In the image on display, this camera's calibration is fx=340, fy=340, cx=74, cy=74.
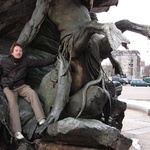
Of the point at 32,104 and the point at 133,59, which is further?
the point at 133,59

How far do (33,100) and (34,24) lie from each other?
995 mm

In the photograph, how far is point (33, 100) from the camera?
152 inches

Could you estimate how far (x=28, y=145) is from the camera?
3678mm

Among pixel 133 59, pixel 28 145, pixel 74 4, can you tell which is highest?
pixel 74 4

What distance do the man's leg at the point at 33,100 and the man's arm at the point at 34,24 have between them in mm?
626

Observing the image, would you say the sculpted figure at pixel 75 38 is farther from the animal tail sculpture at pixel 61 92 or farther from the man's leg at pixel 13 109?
the man's leg at pixel 13 109

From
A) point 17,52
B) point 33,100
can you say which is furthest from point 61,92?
point 17,52

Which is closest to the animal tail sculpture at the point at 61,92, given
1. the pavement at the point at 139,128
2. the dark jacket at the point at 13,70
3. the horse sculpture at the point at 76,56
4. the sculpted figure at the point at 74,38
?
the horse sculpture at the point at 76,56

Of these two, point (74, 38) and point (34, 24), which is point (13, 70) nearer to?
point (34, 24)

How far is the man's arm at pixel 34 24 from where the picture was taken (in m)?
4.21

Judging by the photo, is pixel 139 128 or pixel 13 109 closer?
pixel 13 109

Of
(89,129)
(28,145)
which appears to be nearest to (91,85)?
(89,129)

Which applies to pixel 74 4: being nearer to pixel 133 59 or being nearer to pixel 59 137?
pixel 59 137

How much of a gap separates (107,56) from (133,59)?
49.1 metres
